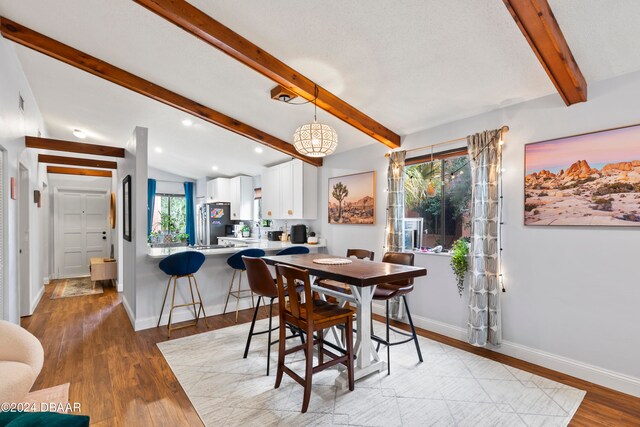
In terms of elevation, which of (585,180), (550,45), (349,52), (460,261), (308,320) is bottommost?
(308,320)

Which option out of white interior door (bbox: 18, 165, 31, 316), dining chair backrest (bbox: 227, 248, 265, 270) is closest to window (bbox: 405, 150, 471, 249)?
dining chair backrest (bbox: 227, 248, 265, 270)

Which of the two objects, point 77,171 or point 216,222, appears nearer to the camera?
point 77,171

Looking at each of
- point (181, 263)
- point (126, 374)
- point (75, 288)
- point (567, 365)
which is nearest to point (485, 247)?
point (567, 365)

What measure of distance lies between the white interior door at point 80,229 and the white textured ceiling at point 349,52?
3.53m

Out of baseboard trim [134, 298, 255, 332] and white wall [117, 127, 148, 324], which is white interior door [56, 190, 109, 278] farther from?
baseboard trim [134, 298, 255, 332]

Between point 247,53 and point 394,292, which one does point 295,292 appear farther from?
point 247,53

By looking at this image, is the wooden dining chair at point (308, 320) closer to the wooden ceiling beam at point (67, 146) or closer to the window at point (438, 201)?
the window at point (438, 201)

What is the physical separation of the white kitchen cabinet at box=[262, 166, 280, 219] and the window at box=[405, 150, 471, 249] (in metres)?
2.54

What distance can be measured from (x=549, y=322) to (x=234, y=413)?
2.72 m

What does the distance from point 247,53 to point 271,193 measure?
351 cm

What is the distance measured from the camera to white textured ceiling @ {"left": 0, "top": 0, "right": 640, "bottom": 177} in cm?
221

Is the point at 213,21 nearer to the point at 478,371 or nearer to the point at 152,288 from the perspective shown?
the point at 152,288

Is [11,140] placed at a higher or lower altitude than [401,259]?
higher

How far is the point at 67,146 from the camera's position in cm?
424
